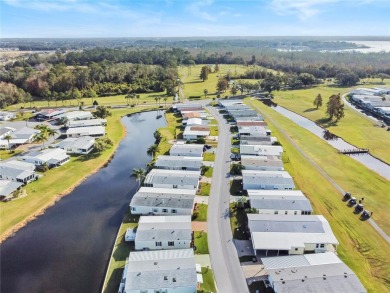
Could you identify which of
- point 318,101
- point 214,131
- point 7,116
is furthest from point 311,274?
point 7,116

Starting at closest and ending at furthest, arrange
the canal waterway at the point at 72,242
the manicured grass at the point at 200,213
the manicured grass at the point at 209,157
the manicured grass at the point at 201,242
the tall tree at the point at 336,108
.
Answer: the canal waterway at the point at 72,242 < the manicured grass at the point at 201,242 < the manicured grass at the point at 200,213 < the manicured grass at the point at 209,157 < the tall tree at the point at 336,108

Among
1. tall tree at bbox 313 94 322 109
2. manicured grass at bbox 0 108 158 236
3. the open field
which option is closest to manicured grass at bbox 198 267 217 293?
the open field

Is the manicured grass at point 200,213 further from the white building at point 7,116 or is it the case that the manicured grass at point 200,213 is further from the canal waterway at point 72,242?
the white building at point 7,116

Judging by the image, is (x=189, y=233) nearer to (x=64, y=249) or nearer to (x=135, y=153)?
(x=64, y=249)

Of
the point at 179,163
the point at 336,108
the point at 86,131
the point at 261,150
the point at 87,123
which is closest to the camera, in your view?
the point at 179,163

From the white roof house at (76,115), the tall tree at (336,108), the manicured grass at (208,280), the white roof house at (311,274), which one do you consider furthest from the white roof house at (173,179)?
the tall tree at (336,108)

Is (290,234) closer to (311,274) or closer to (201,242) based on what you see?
(311,274)

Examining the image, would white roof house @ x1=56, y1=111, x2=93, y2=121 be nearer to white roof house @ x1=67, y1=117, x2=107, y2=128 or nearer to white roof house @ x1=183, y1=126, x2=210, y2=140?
white roof house @ x1=67, y1=117, x2=107, y2=128
